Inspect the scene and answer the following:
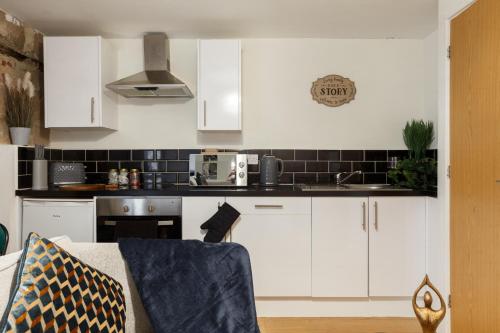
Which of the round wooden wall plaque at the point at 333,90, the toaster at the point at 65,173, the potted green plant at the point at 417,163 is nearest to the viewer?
the potted green plant at the point at 417,163

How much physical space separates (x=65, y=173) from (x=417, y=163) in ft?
9.52

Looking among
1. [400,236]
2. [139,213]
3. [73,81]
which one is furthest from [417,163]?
[73,81]

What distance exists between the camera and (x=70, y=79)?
310cm

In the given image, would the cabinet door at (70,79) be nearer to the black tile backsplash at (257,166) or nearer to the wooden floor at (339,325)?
the black tile backsplash at (257,166)

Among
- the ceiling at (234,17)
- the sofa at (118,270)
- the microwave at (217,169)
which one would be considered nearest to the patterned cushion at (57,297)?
the sofa at (118,270)

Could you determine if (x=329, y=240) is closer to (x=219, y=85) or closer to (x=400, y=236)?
(x=400, y=236)

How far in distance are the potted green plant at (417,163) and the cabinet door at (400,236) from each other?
222 mm

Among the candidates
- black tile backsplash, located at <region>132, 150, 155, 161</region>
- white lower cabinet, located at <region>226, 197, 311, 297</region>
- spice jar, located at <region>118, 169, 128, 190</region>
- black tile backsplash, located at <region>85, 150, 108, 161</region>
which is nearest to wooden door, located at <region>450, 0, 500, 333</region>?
white lower cabinet, located at <region>226, 197, 311, 297</region>

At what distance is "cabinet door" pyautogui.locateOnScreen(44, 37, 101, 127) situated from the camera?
309 cm

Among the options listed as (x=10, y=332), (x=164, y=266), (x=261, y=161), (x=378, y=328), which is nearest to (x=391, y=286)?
(x=378, y=328)

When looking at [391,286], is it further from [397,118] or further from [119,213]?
[119,213]

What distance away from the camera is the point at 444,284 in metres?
2.47

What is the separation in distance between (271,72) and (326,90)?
53 centimetres

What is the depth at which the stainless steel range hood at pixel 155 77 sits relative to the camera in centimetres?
303
